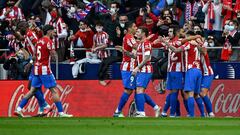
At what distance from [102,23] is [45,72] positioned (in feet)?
13.5

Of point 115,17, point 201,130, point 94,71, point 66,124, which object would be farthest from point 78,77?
point 201,130

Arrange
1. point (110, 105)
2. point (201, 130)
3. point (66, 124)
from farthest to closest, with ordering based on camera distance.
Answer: point (110, 105) < point (66, 124) < point (201, 130)

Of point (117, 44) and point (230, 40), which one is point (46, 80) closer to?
point (117, 44)

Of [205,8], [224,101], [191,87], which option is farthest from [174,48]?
[205,8]

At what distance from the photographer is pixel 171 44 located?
25922mm

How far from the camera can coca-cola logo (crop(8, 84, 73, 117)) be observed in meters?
29.0

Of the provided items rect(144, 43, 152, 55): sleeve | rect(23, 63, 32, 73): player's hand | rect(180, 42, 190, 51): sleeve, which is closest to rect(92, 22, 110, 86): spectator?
rect(23, 63, 32, 73): player's hand

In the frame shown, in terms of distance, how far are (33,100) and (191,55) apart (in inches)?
221

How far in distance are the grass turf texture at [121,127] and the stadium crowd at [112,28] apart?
421cm

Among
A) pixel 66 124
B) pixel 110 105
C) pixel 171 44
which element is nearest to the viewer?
pixel 66 124

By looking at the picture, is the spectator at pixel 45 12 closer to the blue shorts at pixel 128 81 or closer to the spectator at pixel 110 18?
the spectator at pixel 110 18

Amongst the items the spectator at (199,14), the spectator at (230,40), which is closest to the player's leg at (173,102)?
the spectator at (230,40)

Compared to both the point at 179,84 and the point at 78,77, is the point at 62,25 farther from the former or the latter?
the point at 179,84

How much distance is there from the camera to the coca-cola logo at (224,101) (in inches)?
1097
